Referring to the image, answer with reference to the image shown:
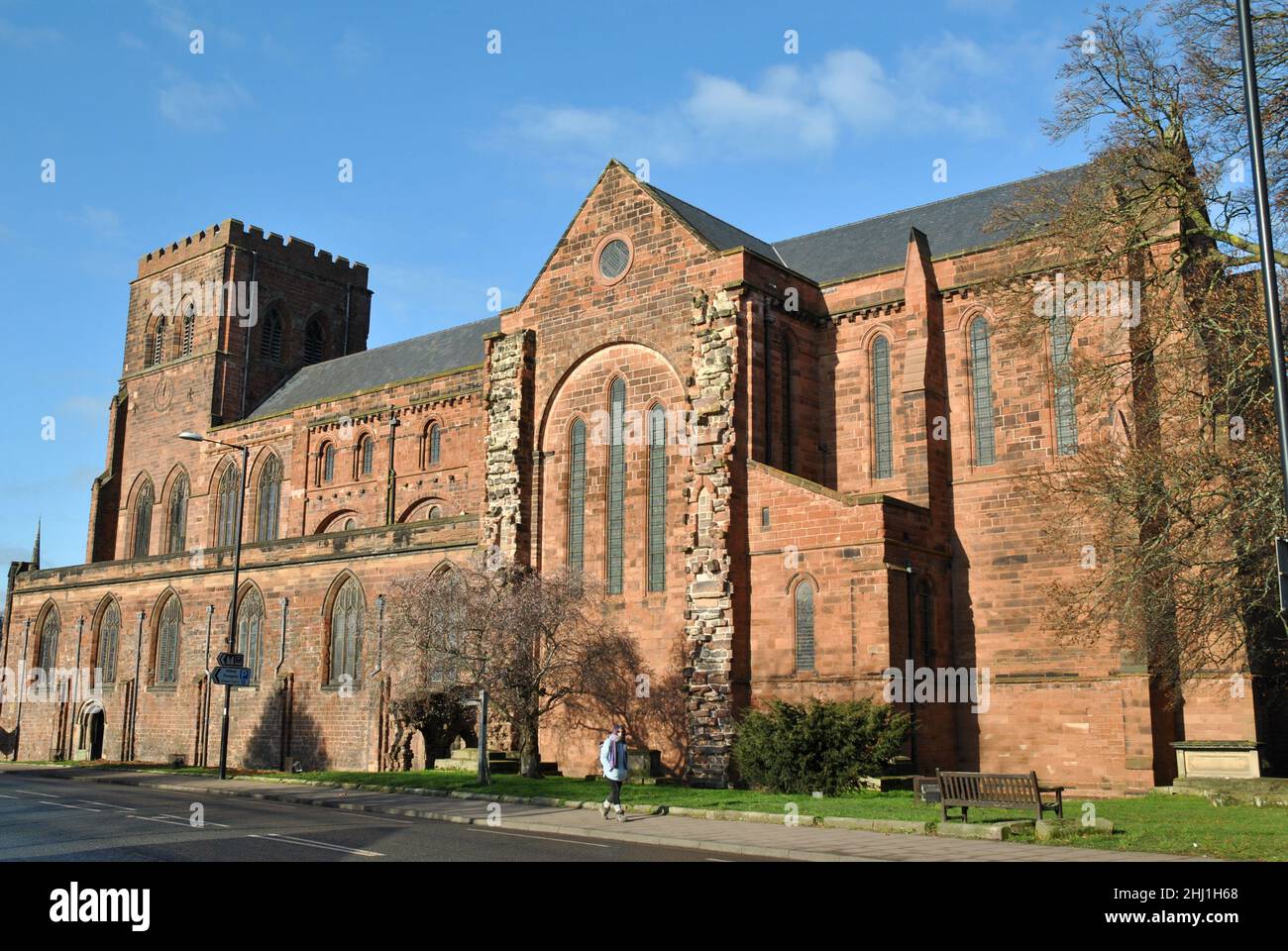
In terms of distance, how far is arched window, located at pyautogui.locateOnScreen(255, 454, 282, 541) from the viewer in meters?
52.7

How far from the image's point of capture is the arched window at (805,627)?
93.9 ft

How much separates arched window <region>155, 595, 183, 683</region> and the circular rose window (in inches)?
1003

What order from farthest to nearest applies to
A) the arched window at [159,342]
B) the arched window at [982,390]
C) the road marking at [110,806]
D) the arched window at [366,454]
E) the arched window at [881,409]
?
the arched window at [159,342] < the arched window at [366,454] < the arched window at [881,409] < the arched window at [982,390] < the road marking at [110,806]

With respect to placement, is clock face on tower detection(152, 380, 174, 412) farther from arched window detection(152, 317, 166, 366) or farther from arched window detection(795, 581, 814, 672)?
arched window detection(795, 581, 814, 672)

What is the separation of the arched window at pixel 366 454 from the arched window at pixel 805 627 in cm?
2498

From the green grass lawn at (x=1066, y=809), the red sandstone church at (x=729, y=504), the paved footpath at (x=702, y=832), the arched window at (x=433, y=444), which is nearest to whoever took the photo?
the paved footpath at (x=702, y=832)

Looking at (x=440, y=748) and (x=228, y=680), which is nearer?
(x=228, y=680)

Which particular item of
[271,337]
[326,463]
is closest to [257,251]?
[271,337]

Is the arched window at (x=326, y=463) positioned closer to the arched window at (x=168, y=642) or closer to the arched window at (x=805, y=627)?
the arched window at (x=168, y=642)

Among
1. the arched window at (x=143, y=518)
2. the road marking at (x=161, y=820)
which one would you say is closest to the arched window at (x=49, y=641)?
the arched window at (x=143, y=518)

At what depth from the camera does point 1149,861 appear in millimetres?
15109
